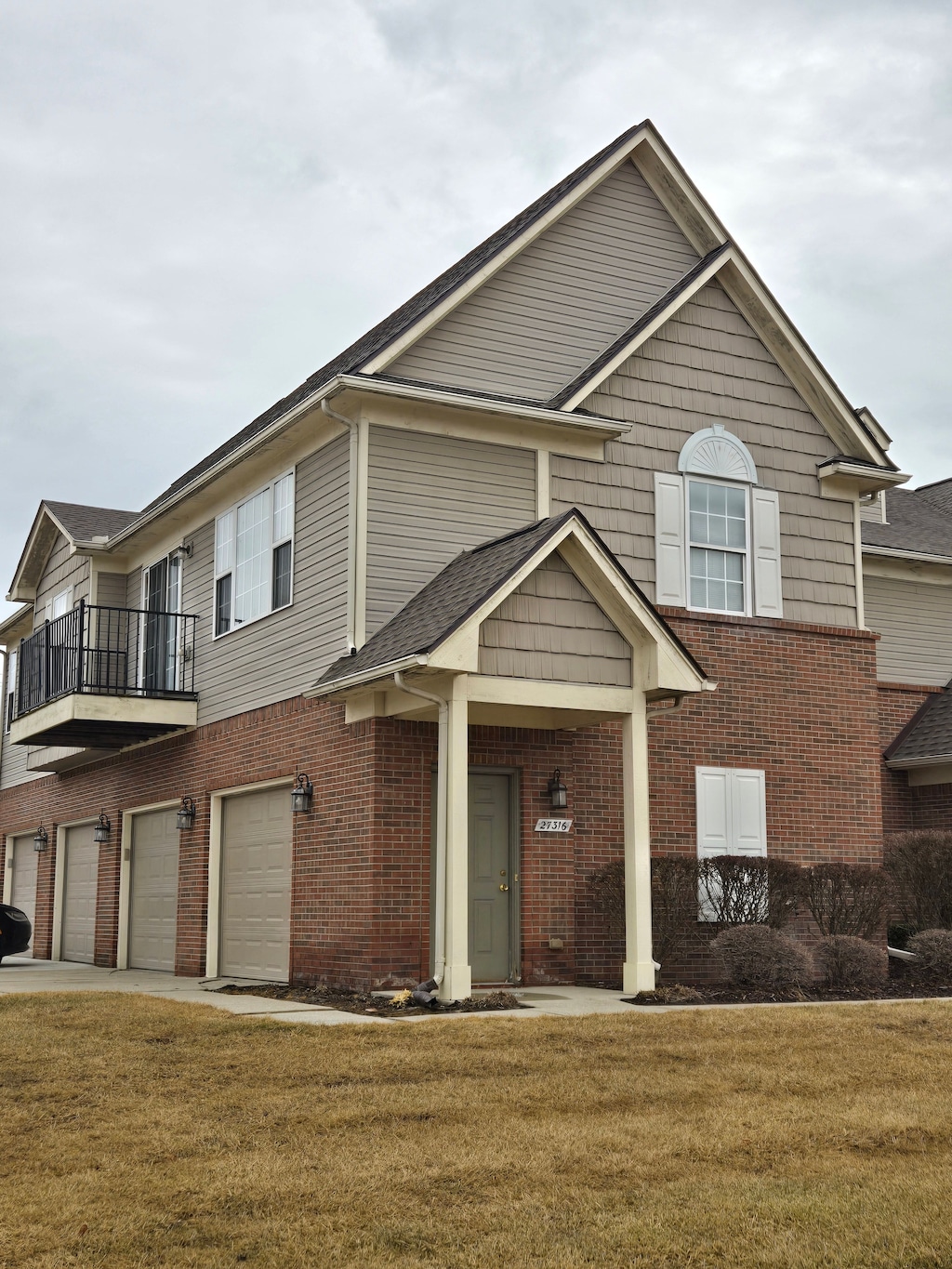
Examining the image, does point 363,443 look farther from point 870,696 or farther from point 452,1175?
point 452,1175

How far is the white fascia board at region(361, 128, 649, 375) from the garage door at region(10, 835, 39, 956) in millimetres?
14402

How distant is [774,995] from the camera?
12633mm

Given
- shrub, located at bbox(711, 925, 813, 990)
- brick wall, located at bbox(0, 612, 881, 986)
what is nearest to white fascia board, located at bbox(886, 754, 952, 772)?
brick wall, located at bbox(0, 612, 881, 986)

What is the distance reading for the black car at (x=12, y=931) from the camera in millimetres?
19825

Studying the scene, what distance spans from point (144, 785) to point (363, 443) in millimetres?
7703

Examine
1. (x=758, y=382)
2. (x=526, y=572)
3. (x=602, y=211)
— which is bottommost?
(x=526, y=572)

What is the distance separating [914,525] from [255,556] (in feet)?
38.9

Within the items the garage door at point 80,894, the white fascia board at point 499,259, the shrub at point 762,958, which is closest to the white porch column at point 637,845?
the shrub at point 762,958

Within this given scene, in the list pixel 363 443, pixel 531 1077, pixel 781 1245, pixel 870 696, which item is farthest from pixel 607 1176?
pixel 870 696

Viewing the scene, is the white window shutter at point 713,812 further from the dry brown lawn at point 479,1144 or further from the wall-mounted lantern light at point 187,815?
the wall-mounted lantern light at point 187,815

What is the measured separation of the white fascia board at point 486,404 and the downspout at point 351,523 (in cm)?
48

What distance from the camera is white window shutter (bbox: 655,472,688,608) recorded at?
15578 mm

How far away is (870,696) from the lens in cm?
1659

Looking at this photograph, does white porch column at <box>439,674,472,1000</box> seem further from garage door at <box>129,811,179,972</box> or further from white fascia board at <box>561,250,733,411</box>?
garage door at <box>129,811,179,972</box>
